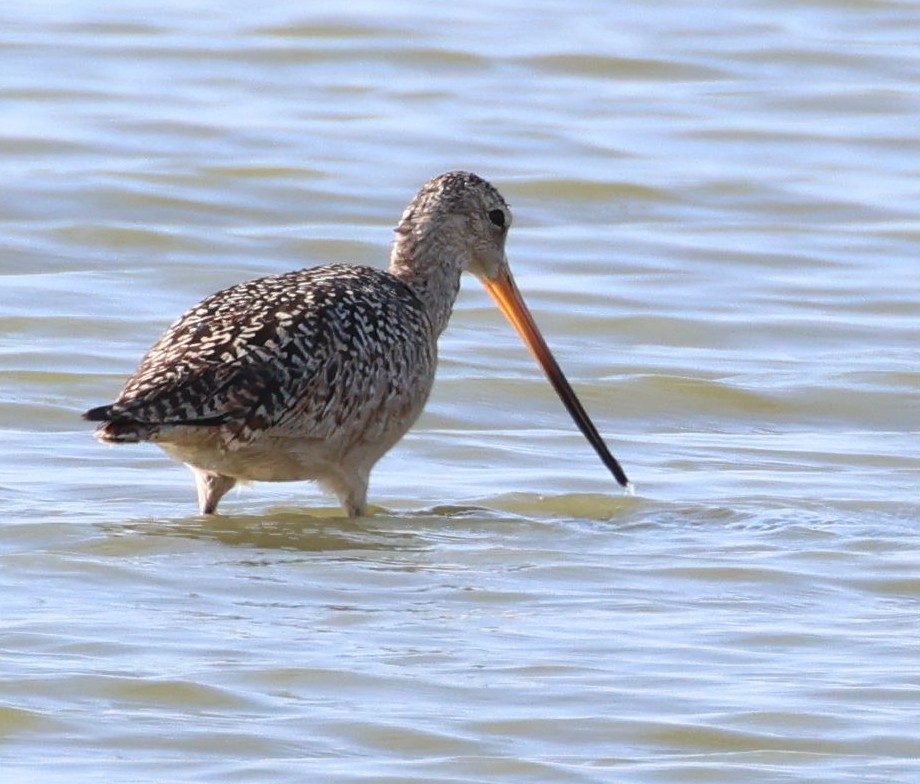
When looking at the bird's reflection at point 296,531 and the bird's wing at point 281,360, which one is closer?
the bird's wing at point 281,360

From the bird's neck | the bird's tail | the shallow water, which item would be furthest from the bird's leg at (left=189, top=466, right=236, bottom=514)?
the bird's neck

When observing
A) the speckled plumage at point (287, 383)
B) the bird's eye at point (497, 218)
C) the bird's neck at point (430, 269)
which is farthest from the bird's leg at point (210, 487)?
the bird's eye at point (497, 218)

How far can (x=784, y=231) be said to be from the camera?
1396 cm

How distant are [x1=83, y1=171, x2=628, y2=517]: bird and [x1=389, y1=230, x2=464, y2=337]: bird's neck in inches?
4.1

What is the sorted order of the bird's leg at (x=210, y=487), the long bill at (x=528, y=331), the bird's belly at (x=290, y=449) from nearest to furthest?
the bird's belly at (x=290, y=449)
the bird's leg at (x=210, y=487)
the long bill at (x=528, y=331)

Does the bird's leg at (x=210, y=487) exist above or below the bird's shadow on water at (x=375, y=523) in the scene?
above

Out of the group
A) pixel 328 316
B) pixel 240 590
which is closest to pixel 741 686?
pixel 240 590

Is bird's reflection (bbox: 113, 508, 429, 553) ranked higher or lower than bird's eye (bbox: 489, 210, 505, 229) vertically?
lower

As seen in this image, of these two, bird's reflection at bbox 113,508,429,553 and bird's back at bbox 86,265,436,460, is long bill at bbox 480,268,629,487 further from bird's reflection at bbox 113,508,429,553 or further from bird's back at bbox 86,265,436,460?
bird's reflection at bbox 113,508,429,553

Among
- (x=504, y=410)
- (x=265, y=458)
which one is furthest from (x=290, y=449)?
(x=504, y=410)

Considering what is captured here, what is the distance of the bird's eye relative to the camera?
9922 mm

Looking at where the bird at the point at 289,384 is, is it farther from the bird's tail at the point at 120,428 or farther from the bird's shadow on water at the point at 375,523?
the bird's shadow on water at the point at 375,523

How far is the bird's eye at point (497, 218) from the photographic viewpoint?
992 cm

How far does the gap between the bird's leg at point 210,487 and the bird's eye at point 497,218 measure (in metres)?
1.97
